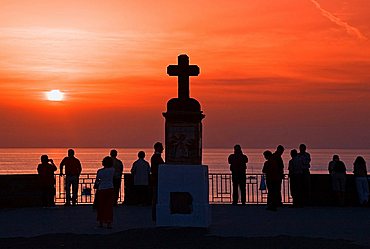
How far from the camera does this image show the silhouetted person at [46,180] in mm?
27359

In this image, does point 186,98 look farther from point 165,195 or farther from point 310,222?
point 310,222

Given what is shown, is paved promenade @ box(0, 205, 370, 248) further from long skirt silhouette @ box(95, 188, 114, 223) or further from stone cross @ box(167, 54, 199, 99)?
stone cross @ box(167, 54, 199, 99)

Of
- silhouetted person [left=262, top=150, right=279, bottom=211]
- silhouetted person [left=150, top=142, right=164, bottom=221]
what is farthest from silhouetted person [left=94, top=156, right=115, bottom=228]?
silhouetted person [left=262, top=150, right=279, bottom=211]

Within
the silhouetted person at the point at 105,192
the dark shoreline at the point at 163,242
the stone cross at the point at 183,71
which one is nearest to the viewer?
the dark shoreline at the point at 163,242

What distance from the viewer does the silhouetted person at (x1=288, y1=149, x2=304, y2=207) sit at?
89.3 feet

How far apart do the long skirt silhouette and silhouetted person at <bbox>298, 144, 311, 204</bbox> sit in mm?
8654

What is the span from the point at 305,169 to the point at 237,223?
6094 millimetres

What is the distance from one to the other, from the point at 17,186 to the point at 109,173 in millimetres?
8034

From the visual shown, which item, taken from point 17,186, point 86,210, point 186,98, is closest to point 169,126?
point 186,98

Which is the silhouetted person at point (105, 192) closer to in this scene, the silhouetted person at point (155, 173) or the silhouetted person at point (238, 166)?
the silhouetted person at point (155, 173)

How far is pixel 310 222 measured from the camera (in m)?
22.2

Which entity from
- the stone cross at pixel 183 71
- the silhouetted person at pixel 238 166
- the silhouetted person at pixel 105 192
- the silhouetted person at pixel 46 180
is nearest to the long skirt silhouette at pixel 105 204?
the silhouetted person at pixel 105 192

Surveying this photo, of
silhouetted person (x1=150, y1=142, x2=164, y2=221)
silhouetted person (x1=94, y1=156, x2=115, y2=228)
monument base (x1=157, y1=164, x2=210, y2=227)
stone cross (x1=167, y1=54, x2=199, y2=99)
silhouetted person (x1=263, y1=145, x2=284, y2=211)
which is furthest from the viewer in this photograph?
silhouetted person (x1=263, y1=145, x2=284, y2=211)

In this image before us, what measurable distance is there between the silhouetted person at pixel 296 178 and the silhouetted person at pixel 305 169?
0.33 ft
